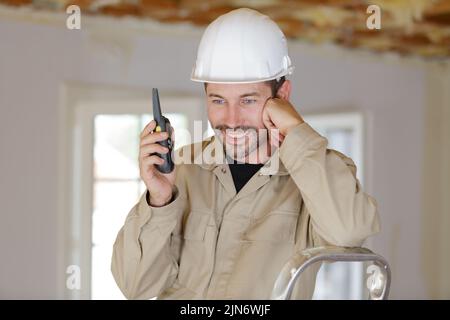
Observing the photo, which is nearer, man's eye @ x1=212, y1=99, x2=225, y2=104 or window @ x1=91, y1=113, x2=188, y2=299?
man's eye @ x1=212, y1=99, x2=225, y2=104

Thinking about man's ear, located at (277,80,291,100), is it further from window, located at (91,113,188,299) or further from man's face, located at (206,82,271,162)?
window, located at (91,113,188,299)

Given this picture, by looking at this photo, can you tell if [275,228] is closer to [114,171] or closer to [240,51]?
[240,51]

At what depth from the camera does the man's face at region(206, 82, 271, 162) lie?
3.30 feet

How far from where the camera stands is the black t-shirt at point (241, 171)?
107 cm

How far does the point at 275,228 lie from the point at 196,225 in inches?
4.2

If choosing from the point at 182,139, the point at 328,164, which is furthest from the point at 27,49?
the point at 328,164

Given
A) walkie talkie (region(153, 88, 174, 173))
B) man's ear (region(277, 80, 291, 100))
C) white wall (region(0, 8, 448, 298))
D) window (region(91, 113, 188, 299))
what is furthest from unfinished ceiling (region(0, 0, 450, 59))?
walkie talkie (region(153, 88, 174, 173))

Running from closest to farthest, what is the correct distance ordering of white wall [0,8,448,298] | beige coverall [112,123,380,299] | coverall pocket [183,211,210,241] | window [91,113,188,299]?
beige coverall [112,123,380,299] < coverall pocket [183,211,210,241] < white wall [0,8,448,298] < window [91,113,188,299]

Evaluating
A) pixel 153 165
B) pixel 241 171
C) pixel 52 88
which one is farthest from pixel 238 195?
pixel 52 88

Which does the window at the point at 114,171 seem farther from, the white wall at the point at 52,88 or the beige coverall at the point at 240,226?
the beige coverall at the point at 240,226

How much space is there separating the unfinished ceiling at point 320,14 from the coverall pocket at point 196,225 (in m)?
1.82

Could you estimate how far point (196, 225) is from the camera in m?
1.06

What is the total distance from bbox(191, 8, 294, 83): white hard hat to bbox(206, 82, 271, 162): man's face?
0.01 metres

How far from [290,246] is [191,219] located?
0.14m
